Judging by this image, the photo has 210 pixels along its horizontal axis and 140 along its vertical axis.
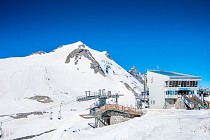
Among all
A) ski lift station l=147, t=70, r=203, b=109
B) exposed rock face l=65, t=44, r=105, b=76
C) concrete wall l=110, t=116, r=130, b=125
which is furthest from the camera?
exposed rock face l=65, t=44, r=105, b=76

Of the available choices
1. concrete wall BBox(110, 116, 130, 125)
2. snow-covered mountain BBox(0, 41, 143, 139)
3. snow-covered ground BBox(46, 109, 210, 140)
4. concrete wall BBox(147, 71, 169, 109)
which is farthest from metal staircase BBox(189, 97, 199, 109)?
snow-covered mountain BBox(0, 41, 143, 139)

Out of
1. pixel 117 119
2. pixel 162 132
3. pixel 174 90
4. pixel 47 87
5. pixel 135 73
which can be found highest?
pixel 135 73

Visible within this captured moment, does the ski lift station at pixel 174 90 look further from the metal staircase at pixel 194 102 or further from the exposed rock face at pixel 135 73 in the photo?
the exposed rock face at pixel 135 73

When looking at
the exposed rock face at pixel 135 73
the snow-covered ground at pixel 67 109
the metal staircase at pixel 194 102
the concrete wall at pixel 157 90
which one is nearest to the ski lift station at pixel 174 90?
the concrete wall at pixel 157 90

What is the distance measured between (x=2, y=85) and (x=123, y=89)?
44074mm

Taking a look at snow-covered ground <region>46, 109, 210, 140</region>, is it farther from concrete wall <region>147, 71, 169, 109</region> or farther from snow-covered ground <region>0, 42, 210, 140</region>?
concrete wall <region>147, 71, 169, 109</region>

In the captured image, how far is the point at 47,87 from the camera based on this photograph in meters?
83.6

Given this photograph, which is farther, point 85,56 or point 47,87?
point 85,56

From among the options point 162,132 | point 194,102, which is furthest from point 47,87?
point 162,132

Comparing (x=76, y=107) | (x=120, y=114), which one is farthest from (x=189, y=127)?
(x=76, y=107)

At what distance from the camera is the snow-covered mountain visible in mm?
49328

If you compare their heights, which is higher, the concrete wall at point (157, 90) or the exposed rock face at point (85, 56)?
the exposed rock face at point (85, 56)

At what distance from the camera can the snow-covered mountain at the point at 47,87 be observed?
49328mm

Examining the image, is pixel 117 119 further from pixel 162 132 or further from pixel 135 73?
pixel 135 73
